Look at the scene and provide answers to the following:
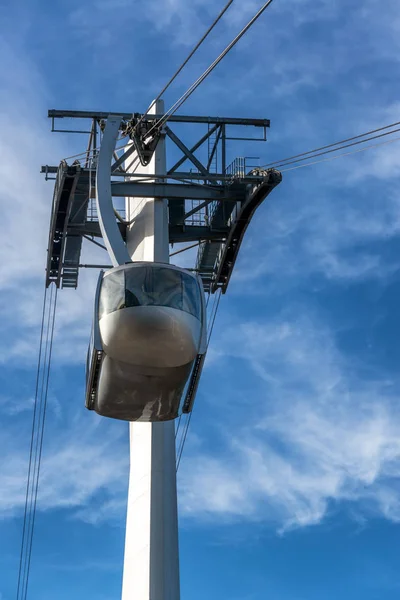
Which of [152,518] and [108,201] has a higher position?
[108,201]

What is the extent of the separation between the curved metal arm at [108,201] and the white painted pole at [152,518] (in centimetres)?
496

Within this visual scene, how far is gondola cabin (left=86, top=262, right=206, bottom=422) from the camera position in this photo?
2270cm

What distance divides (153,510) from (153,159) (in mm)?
9431

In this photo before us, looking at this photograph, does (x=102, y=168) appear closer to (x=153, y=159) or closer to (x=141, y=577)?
(x=153, y=159)

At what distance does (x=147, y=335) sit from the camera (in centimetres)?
2262

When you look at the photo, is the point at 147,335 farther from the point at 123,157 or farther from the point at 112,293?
the point at 123,157

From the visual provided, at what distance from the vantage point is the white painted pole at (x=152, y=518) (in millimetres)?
26766

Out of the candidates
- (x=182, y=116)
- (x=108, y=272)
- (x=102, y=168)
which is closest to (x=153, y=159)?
(x=182, y=116)

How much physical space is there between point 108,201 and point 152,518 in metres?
7.00

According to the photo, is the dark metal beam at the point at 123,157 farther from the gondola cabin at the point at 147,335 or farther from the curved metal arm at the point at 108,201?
the gondola cabin at the point at 147,335

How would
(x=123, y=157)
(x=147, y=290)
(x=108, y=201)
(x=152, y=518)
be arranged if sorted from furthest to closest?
(x=123, y=157), (x=152, y=518), (x=108, y=201), (x=147, y=290)

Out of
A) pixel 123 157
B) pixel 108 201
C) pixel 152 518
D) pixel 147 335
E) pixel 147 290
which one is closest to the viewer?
pixel 147 335

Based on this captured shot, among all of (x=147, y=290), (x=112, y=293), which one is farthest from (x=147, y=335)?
(x=112, y=293)

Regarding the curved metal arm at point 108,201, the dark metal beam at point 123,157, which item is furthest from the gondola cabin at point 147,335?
the dark metal beam at point 123,157
